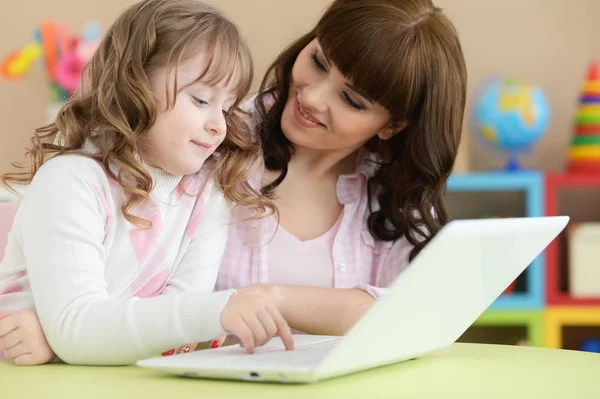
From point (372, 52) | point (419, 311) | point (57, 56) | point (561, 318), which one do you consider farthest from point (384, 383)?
point (57, 56)

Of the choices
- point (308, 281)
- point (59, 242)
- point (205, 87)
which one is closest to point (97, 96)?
point (205, 87)

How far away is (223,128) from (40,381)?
436 millimetres

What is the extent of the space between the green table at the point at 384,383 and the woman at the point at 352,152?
356mm

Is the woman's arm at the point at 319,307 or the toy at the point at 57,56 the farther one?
the toy at the point at 57,56

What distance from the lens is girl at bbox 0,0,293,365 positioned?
909 mm

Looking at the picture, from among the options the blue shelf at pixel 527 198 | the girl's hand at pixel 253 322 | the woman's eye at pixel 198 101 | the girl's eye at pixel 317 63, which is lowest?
the blue shelf at pixel 527 198

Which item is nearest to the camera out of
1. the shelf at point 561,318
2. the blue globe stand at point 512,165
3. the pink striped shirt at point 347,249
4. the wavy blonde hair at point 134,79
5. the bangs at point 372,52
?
the wavy blonde hair at point 134,79

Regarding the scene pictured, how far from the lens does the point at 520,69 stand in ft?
9.64

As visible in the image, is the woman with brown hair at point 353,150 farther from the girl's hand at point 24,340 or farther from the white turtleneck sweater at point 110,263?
the girl's hand at point 24,340

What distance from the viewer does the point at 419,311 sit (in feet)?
2.60

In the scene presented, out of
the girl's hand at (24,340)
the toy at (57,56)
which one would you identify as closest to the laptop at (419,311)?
the girl's hand at (24,340)

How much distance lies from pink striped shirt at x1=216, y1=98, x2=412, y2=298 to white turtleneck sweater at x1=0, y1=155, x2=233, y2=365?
0.61 ft

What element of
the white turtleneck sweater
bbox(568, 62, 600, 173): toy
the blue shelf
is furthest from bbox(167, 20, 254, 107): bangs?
bbox(568, 62, 600, 173): toy

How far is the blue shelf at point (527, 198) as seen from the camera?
2568mm
